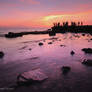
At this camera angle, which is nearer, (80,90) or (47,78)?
(80,90)

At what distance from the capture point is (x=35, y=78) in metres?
12.0

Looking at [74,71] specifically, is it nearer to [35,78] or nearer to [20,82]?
[35,78]

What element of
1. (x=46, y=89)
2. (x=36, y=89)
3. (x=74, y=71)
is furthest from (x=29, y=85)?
(x=74, y=71)

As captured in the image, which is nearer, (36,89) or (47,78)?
(36,89)

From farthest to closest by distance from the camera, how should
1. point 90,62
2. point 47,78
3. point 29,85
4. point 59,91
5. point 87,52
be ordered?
point 87,52 < point 90,62 < point 47,78 < point 29,85 < point 59,91

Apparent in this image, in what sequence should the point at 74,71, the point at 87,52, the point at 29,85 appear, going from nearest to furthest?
the point at 29,85, the point at 74,71, the point at 87,52

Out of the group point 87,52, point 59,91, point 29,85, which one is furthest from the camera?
point 87,52

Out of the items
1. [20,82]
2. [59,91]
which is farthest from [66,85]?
[20,82]

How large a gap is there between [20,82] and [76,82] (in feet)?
20.5

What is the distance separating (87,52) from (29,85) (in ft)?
59.2

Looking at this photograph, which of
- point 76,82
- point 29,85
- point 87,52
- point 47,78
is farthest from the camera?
point 87,52

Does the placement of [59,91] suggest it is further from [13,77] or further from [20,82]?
[13,77]

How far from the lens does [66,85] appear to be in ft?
37.2

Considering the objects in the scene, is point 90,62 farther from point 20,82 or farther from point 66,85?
point 20,82
